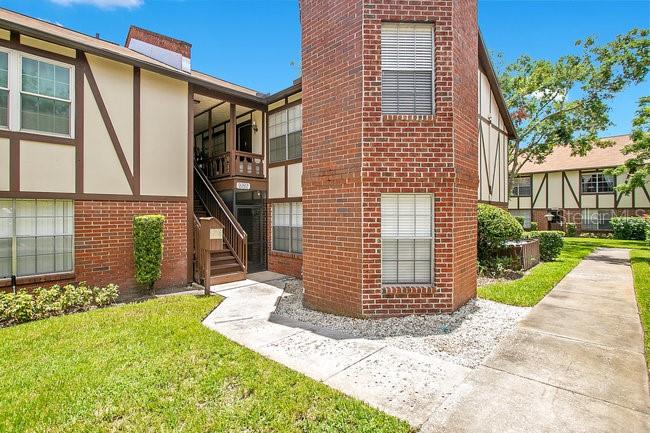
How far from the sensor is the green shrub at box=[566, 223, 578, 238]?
1062 inches

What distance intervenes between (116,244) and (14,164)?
2553 millimetres

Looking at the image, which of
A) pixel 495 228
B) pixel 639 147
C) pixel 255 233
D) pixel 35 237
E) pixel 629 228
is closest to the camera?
pixel 35 237

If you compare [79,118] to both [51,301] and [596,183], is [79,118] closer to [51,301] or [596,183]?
[51,301]

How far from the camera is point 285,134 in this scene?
10922 millimetres

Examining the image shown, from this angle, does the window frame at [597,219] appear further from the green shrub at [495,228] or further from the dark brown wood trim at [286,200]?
the dark brown wood trim at [286,200]

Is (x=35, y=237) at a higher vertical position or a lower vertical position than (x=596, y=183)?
lower

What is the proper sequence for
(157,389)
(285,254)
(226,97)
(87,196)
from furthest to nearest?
(285,254) < (226,97) < (87,196) < (157,389)

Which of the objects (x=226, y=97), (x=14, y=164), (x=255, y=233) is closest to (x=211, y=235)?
(x=14, y=164)

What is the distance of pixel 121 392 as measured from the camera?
139 inches

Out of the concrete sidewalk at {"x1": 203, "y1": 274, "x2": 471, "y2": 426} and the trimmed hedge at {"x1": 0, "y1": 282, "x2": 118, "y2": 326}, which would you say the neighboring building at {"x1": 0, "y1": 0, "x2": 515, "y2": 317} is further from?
the concrete sidewalk at {"x1": 203, "y1": 274, "x2": 471, "y2": 426}

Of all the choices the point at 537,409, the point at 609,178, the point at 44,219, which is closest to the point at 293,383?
the point at 537,409

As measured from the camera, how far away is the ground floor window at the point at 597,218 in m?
26.1

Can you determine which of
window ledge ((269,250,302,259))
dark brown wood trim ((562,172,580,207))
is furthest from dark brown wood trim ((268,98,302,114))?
dark brown wood trim ((562,172,580,207))

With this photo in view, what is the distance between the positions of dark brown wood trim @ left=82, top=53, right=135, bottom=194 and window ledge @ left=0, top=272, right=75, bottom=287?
2.40 m
